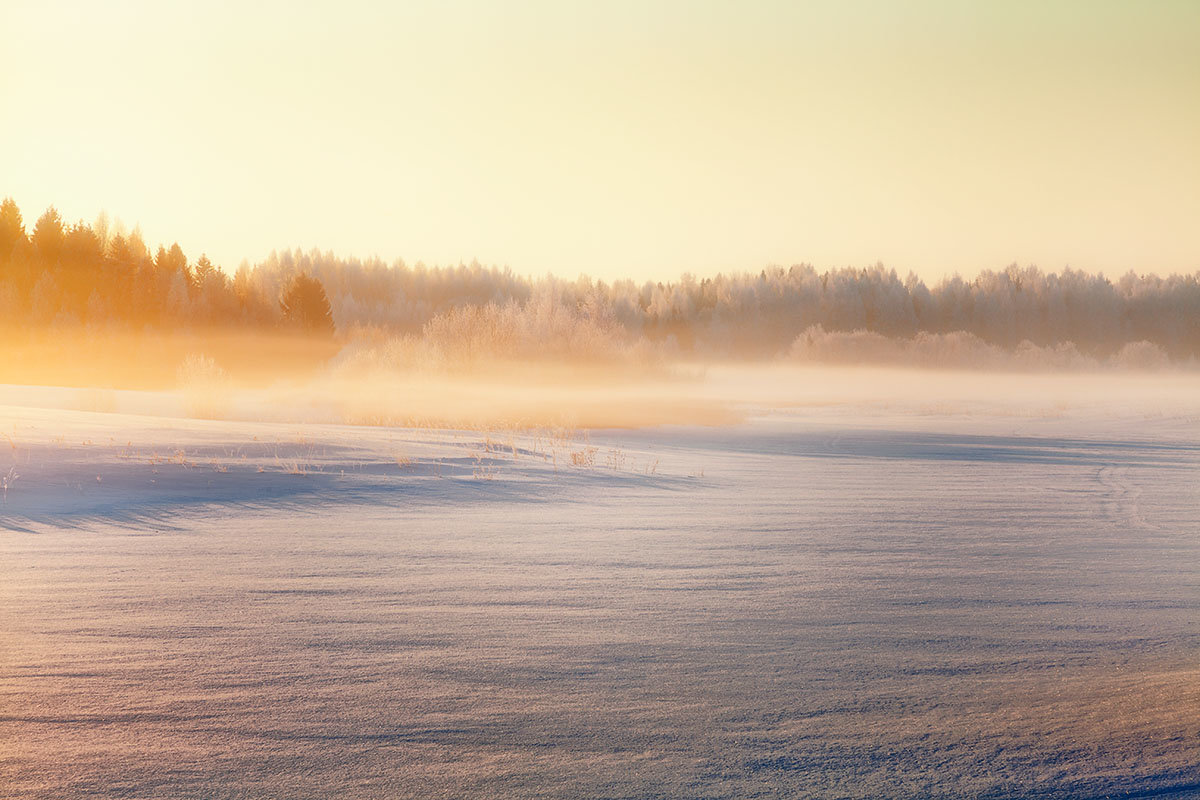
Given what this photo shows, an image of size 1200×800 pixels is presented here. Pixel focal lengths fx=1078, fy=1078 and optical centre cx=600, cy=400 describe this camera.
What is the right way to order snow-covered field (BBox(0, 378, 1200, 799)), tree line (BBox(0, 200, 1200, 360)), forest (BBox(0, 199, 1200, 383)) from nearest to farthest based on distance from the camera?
snow-covered field (BBox(0, 378, 1200, 799)) → forest (BBox(0, 199, 1200, 383)) → tree line (BBox(0, 200, 1200, 360))

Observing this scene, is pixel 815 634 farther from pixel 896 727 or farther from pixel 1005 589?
pixel 1005 589

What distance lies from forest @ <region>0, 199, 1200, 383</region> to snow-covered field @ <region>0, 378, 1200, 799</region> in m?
20.2

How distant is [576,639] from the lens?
17.2 ft

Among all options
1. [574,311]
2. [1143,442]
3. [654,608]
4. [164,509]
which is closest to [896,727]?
[654,608]

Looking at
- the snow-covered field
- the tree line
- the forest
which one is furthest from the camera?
the tree line

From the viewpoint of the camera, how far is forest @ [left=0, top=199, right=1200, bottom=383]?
106 feet

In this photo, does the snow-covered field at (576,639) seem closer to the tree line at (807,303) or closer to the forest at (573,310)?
the forest at (573,310)

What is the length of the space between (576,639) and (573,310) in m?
28.8

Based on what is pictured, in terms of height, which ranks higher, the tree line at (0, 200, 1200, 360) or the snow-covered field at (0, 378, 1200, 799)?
the tree line at (0, 200, 1200, 360)

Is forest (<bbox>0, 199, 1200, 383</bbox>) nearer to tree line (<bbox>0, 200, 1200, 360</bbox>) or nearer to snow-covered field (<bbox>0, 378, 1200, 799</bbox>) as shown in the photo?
tree line (<bbox>0, 200, 1200, 360</bbox>)

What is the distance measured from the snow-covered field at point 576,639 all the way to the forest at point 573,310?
66.2ft

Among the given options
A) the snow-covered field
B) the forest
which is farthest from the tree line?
the snow-covered field

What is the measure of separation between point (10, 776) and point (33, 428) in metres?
12.8

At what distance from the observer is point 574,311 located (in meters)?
33.7
